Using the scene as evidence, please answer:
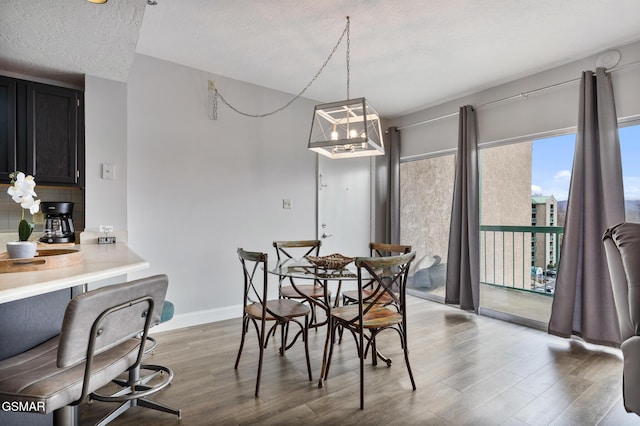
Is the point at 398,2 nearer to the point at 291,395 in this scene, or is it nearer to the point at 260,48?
the point at 260,48

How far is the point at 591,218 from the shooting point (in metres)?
2.89

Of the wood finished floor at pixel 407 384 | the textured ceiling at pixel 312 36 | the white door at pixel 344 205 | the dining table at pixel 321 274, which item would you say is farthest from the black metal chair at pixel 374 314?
the white door at pixel 344 205

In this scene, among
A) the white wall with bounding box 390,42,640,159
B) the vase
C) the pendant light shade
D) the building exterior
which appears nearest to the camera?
the vase

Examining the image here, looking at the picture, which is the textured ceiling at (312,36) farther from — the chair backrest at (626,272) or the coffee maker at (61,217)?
the chair backrest at (626,272)

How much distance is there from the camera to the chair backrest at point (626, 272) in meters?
1.60

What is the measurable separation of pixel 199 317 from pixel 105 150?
182 centimetres

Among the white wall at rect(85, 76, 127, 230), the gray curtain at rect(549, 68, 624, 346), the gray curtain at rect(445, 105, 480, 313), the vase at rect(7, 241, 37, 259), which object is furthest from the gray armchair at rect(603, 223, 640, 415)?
the white wall at rect(85, 76, 127, 230)

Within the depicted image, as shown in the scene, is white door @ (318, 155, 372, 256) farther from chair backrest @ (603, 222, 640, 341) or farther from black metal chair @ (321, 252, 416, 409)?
chair backrest @ (603, 222, 640, 341)

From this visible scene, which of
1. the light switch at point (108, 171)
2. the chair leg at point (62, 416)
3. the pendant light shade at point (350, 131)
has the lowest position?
the chair leg at point (62, 416)

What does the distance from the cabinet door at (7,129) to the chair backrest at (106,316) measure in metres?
2.08

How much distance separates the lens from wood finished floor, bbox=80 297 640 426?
6.17 feet

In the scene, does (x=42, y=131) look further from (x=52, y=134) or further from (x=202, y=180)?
(x=202, y=180)

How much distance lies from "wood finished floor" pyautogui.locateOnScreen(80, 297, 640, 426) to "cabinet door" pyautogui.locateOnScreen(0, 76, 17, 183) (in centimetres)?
180

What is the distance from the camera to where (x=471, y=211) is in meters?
3.82
